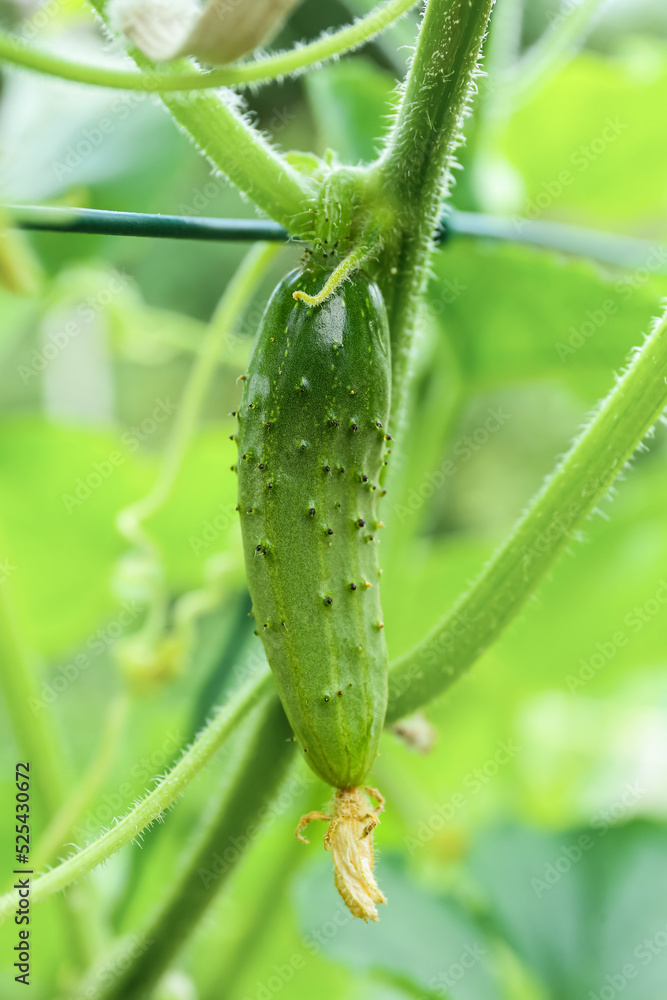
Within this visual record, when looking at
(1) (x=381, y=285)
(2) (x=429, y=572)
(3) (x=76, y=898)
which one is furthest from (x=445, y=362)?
(3) (x=76, y=898)

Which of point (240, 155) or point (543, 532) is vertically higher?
point (240, 155)

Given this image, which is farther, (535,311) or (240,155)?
(535,311)

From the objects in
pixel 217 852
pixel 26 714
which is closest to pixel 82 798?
pixel 26 714

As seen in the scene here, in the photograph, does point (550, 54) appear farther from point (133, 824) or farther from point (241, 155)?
point (133, 824)

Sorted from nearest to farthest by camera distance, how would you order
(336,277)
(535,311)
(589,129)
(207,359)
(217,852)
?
(336,277)
(217,852)
(207,359)
(535,311)
(589,129)

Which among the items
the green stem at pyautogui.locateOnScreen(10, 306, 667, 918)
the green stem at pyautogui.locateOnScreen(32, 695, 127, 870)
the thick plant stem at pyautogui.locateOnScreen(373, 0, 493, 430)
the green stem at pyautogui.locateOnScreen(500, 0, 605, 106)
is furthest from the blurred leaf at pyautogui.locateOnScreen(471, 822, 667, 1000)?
Result: the green stem at pyautogui.locateOnScreen(500, 0, 605, 106)

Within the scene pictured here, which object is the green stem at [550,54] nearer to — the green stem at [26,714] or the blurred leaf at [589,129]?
the blurred leaf at [589,129]

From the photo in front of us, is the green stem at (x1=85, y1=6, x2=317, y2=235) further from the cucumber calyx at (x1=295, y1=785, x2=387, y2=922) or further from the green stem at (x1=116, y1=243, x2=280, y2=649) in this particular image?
the cucumber calyx at (x1=295, y1=785, x2=387, y2=922)
